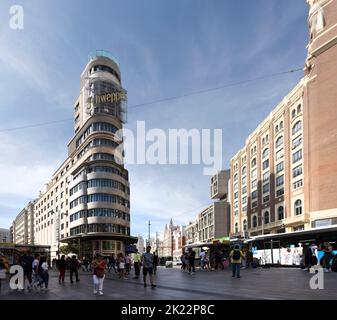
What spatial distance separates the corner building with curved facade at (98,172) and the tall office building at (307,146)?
95.0ft

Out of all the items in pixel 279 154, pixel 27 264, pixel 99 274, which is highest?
pixel 279 154

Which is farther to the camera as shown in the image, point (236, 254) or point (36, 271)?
point (236, 254)

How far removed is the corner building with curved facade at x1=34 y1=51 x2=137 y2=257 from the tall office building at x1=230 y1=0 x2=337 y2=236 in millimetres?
28948

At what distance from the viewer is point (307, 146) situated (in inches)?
2478

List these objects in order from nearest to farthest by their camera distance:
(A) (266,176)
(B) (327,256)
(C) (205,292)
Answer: (C) (205,292)
(B) (327,256)
(A) (266,176)

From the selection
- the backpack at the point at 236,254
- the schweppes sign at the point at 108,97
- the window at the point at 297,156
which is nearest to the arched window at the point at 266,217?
the window at the point at 297,156

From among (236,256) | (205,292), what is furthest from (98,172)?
(205,292)

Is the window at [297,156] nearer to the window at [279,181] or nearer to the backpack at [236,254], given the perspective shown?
the window at [279,181]

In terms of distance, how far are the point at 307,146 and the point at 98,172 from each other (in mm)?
40945

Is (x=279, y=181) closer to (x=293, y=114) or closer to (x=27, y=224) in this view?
(x=293, y=114)

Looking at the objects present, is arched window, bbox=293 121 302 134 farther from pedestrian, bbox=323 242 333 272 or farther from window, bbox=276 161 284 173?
pedestrian, bbox=323 242 333 272

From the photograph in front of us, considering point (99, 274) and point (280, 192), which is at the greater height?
point (280, 192)

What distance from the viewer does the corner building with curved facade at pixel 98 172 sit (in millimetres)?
84312
